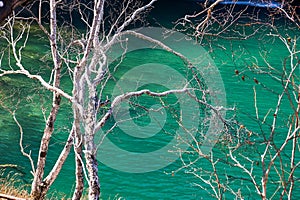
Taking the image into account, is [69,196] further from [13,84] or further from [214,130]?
[13,84]

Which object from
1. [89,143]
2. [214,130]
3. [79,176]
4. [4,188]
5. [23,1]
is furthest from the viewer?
[4,188]

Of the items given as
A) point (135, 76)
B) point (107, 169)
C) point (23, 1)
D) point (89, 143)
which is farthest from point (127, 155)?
point (23, 1)

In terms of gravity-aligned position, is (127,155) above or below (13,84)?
below

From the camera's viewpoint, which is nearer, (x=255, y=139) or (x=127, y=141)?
(x=255, y=139)

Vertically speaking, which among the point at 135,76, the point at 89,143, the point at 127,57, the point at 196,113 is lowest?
the point at 89,143

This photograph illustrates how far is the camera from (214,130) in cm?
699

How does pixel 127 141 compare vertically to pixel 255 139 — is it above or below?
above

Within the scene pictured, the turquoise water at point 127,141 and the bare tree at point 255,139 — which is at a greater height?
the turquoise water at point 127,141

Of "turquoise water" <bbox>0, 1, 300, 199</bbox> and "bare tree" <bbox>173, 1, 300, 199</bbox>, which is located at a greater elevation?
"turquoise water" <bbox>0, 1, 300, 199</bbox>

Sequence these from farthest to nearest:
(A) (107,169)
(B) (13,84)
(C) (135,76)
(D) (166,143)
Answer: (C) (135,76), (B) (13,84), (D) (166,143), (A) (107,169)

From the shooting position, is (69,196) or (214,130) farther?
(69,196)

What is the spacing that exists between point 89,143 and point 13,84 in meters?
9.56

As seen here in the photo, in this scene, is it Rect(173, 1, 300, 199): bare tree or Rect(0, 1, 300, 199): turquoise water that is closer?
Rect(173, 1, 300, 199): bare tree

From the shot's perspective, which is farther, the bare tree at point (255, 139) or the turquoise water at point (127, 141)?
the turquoise water at point (127, 141)
